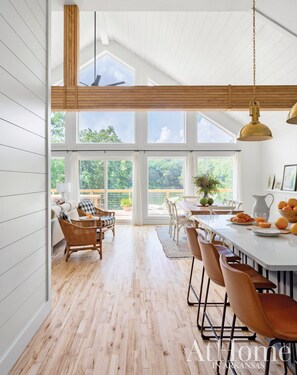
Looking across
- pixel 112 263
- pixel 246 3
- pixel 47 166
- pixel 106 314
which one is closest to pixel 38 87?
pixel 47 166

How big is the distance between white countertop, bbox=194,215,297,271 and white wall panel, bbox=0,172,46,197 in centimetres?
156

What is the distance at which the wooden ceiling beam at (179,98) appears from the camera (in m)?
4.23

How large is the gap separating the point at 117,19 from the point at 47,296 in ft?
21.0

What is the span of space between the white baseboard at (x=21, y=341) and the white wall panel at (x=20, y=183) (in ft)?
3.45

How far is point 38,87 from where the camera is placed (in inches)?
89.2

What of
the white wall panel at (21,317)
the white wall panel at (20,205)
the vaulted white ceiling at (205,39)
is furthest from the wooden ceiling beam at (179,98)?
the white wall panel at (21,317)

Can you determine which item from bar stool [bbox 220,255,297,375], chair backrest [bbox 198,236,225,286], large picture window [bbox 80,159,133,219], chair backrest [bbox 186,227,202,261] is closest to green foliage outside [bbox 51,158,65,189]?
large picture window [bbox 80,159,133,219]

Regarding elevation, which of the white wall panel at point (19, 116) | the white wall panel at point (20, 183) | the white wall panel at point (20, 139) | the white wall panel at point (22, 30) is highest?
the white wall panel at point (22, 30)

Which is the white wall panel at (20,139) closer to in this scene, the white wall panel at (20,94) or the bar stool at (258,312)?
the white wall panel at (20,94)

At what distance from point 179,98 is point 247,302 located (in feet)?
12.2

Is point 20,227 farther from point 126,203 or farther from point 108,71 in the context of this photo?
point 108,71

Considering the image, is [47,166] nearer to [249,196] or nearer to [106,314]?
[106,314]

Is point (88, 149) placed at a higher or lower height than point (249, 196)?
higher

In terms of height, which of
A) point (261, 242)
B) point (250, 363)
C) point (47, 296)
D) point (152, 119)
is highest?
point (152, 119)
